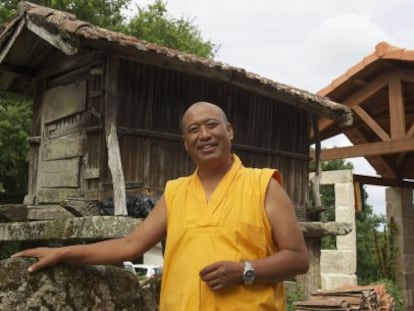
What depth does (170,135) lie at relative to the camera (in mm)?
7203

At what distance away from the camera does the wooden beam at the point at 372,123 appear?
845 cm

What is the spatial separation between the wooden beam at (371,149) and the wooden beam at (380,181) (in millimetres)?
1727

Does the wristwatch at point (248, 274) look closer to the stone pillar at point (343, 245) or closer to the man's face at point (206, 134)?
the man's face at point (206, 134)

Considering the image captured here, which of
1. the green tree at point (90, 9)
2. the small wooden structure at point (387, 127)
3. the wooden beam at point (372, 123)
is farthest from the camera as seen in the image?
the green tree at point (90, 9)

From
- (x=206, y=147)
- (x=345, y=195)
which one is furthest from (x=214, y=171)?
(x=345, y=195)

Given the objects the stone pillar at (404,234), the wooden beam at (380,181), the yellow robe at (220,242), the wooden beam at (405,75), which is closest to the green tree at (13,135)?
the wooden beam at (380,181)

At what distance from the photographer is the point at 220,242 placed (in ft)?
5.96

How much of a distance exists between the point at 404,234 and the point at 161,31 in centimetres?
1206

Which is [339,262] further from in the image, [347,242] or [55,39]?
[55,39]

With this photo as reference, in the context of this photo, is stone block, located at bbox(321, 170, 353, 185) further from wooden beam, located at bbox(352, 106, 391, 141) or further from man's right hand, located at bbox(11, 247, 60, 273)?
man's right hand, located at bbox(11, 247, 60, 273)

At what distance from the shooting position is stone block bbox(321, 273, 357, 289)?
1093 centimetres

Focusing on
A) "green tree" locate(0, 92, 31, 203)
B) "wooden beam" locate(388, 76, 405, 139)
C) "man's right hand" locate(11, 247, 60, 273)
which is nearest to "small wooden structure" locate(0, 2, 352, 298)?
"wooden beam" locate(388, 76, 405, 139)

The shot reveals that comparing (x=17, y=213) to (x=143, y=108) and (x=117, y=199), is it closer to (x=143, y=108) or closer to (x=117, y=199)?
(x=117, y=199)

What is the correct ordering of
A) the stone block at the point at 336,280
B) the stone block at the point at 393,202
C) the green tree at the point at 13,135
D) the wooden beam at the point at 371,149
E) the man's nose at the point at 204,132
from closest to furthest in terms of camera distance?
1. the man's nose at the point at 204,132
2. the wooden beam at the point at 371,149
3. the stone block at the point at 336,280
4. the stone block at the point at 393,202
5. the green tree at the point at 13,135
